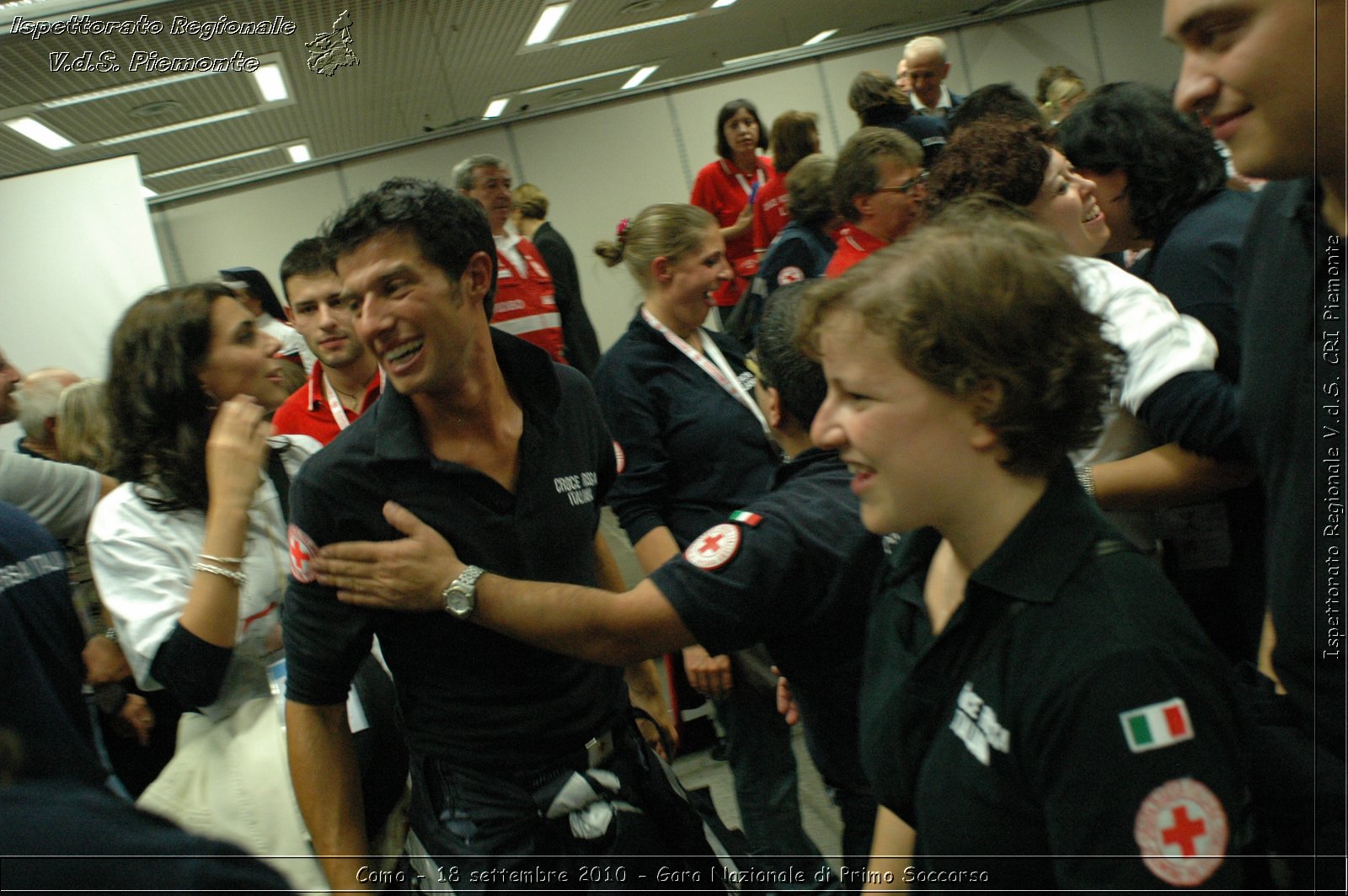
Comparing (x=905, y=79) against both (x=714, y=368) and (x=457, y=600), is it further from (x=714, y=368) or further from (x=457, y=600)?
(x=457, y=600)

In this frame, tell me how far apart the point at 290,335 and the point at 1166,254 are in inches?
127

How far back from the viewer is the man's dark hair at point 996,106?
93.7 inches

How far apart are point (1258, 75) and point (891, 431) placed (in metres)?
0.55

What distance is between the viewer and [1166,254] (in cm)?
197

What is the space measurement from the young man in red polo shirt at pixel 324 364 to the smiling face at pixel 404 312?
967mm

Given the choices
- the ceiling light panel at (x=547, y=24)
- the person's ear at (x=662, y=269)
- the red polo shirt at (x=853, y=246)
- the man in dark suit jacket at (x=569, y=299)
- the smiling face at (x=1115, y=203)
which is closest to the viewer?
the smiling face at (x=1115, y=203)

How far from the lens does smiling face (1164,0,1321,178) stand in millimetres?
951

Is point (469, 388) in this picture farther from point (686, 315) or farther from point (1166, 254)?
point (1166, 254)

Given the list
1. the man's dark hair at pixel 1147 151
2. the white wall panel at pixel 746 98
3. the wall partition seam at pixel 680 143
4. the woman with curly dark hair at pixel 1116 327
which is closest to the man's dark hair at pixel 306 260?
the woman with curly dark hair at pixel 1116 327

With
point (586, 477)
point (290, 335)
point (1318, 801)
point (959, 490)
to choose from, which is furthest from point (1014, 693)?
point (290, 335)

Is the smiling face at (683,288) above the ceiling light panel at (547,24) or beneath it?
beneath

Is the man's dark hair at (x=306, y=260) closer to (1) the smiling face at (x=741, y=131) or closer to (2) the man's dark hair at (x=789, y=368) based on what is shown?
(2) the man's dark hair at (x=789, y=368)

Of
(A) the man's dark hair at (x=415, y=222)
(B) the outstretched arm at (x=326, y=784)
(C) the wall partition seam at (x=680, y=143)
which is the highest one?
(C) the wall partition seam at (x=680, y=143)

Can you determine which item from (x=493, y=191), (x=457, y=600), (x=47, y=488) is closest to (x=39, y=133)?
(x=493, y=191)
